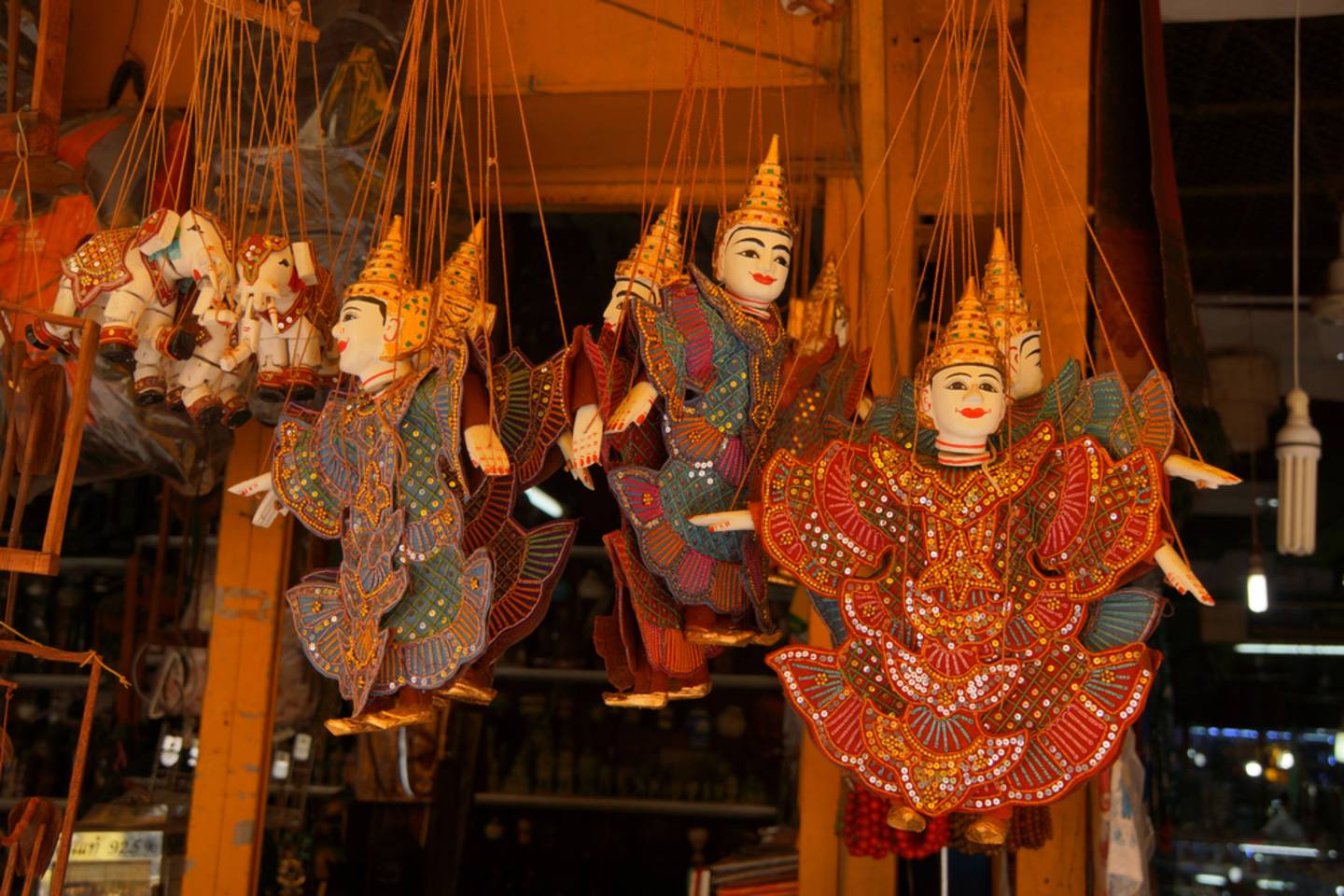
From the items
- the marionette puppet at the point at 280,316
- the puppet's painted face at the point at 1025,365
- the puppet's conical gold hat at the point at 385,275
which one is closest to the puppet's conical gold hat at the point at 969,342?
the puppet's painted face at the point at 1025,365

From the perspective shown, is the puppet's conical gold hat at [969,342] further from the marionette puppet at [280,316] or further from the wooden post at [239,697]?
the wooden post at [239,697]

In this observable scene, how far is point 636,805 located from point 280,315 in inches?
73.7

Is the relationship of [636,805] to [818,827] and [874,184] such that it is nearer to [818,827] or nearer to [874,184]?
[818,827]

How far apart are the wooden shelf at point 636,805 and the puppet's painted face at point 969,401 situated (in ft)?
6.29

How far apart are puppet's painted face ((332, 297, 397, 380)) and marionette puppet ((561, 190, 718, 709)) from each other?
34 centimetres

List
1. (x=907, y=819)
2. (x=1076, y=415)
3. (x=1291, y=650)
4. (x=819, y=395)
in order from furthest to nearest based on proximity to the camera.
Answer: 1. (x=1291, y=650)
2. (x=819, y=395)
3. (x=1076, y=415)
4. (x=907, y=819)

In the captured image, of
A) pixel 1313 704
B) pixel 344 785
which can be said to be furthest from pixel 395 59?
pixel 1313 704

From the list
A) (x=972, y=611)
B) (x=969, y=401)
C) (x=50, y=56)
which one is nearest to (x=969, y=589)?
(x=972, y=611)

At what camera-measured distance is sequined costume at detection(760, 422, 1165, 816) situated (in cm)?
243

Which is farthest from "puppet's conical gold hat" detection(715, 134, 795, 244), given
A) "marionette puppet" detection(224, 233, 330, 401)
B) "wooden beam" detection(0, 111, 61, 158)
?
"wooden beam" detection(0, 111, 61, 158)

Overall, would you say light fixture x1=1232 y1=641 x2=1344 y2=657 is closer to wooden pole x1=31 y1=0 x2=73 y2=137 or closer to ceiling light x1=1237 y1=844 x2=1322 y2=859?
ceiling light x1=1237 y1=844 x2=1322 y2=859

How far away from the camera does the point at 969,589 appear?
249 cm

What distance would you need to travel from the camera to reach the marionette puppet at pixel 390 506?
8.58ft

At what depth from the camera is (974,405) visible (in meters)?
2.54
